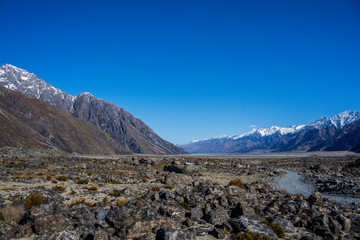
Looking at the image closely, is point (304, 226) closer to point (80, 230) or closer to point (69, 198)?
point (80, 230)

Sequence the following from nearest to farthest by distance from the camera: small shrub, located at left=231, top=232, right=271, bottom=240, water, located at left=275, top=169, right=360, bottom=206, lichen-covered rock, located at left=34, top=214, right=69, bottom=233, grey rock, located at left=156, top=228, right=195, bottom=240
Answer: small shrub, located at left=231, top=232, right=271, bottom=240, grey rock, located at left=156, top=228, right=195, bottom=240, lichen-covered rock, located at left=34, top=214, right=69, bottom=233, water, located at left=275, top=169, right=360, bottom=206

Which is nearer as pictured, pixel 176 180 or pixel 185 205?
pixel 185 205

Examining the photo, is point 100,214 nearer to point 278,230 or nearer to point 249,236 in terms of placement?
point 249,236

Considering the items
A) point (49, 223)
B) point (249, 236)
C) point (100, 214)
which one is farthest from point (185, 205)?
point (49, 223)

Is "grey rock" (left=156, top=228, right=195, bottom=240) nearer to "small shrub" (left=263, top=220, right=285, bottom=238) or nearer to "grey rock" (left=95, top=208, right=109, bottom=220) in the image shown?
"grey rock" (left=95, top=208, right=109, bottom=220)

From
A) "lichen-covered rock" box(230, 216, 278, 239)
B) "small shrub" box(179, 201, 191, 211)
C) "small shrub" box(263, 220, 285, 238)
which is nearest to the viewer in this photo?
"lichen-covered rock" box(230, 216, 278, 239)

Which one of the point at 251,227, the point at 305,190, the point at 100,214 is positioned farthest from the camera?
the point at 305,190

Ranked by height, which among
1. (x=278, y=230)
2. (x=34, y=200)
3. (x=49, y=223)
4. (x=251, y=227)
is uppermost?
(x=34, y=200)

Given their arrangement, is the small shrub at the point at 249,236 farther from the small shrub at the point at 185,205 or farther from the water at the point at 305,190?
the water at the point at 305,190

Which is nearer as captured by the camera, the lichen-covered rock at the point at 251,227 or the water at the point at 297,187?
the lichen-covered rock at the point at 251,227

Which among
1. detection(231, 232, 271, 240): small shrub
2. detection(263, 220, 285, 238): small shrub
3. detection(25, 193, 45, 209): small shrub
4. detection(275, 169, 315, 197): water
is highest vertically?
detection(25, 193, 45, 209): small shrub

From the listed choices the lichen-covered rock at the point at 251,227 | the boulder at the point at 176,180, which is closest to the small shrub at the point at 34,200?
the lichen-covered rock at the point at 251,227

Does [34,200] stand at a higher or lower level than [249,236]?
higher

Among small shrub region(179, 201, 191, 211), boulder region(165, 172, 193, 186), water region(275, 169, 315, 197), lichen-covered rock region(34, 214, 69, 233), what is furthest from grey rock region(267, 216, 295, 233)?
boulder region(165, 172, 193, 186)
